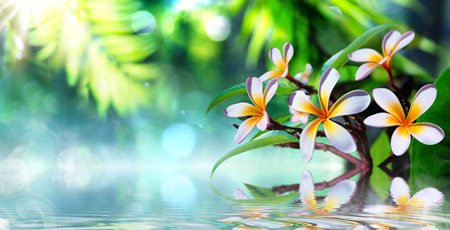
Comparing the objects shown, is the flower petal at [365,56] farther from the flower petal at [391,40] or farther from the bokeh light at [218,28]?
the bokeh light at [218,28]

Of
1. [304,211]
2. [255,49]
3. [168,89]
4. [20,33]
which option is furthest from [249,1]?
[304,211]

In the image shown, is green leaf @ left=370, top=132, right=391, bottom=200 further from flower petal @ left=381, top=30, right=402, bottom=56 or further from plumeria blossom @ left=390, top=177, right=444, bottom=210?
flower petal @ left=381, top=30, right=402, bottom=56

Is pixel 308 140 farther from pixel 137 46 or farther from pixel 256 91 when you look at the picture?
pixel 137 46

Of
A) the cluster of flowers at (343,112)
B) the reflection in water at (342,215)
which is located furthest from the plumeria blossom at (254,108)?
the reflection in water at (342,215)

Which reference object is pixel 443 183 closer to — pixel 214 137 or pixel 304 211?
pixel 304 211

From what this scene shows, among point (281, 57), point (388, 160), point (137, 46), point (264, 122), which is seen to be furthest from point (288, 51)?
point (137, 46)

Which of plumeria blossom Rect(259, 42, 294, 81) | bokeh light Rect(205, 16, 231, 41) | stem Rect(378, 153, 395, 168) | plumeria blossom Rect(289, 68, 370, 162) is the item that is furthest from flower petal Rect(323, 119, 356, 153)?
bokeh light Rect(205, 16, 231, 41)
